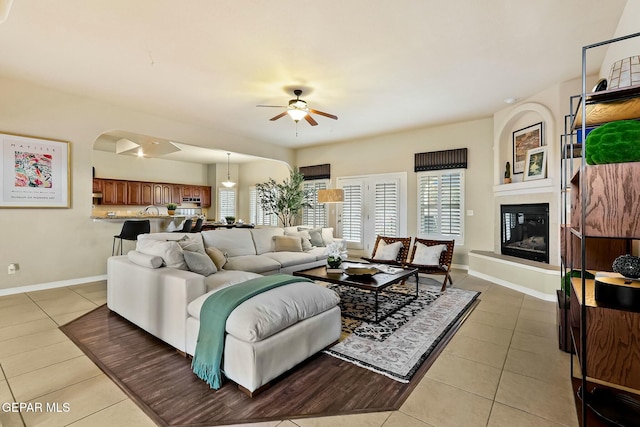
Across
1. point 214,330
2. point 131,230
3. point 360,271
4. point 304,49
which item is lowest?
point 214,330

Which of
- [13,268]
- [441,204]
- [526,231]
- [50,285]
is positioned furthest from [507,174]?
[13,268]

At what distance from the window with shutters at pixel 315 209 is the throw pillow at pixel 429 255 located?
3.46 metres

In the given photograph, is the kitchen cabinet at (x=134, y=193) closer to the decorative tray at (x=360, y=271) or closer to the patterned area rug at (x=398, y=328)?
the patterned area rug at (x=398, y=328)

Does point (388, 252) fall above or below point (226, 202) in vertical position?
below

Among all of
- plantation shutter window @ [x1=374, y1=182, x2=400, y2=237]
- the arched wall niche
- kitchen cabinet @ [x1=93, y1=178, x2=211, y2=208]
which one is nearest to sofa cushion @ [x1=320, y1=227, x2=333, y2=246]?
plantation shutter window @ [x1=374, y1=182, x2=400, y2=237]

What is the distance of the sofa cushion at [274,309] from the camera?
1977 millimetres

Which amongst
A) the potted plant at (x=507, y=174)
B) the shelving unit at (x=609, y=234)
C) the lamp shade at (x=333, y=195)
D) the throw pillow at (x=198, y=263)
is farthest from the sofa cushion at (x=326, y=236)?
the shelving unit at (x=609, y=234)

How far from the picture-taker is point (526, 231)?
4.95m

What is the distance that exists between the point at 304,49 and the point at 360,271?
2.62 metres

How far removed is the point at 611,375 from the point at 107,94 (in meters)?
6.13

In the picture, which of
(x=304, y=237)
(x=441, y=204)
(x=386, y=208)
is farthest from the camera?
(x=386, y=208)

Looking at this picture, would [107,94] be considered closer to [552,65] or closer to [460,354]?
[460,354]

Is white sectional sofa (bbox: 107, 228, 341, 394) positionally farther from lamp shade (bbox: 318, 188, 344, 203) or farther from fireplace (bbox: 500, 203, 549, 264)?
fireplace (bbox: 500, 203, 549, 264)

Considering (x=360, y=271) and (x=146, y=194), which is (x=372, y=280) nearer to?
(x=360, y=271)
